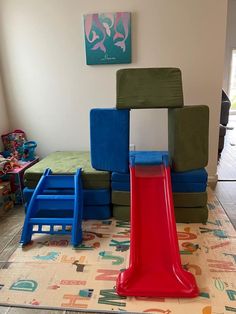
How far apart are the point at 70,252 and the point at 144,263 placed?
1.90 ft

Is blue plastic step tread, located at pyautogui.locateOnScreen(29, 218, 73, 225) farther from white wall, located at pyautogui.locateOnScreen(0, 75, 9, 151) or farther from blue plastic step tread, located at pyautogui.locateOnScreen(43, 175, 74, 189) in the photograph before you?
white wall, located at pyautogui.locateOnScreen(0, 75, 9, 151)

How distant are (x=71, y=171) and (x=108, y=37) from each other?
144 cm

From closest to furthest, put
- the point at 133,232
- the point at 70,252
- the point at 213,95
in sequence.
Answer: the point at 133,232 → the point at 70,252 → the point at 213,95

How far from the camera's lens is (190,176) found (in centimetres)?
213

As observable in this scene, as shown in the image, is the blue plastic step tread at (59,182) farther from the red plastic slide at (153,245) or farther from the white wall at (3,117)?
the white wall at (3,117)

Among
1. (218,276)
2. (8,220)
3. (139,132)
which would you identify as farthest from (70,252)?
(139,132)

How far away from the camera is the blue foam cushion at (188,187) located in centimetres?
213

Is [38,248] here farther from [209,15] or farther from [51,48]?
[209,15]

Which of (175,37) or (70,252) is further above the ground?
(175,37)

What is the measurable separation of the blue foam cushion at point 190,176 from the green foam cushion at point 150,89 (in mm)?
564

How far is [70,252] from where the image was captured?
74.0 inches

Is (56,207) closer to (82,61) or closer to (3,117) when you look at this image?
(3,117)

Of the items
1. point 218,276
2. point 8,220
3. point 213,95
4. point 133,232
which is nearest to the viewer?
point 218,276

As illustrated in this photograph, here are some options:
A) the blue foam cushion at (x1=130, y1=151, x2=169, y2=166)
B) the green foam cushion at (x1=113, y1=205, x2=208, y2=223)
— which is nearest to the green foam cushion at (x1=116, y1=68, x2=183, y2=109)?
the blue foam cushion at (x1=130, y1=151, x2=169, y2=166)
